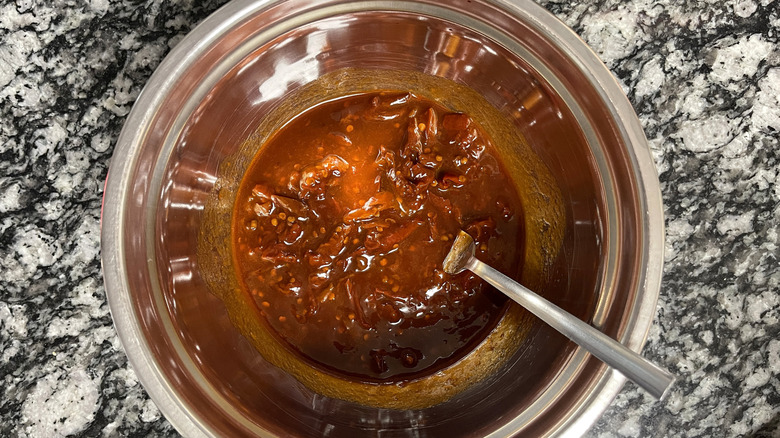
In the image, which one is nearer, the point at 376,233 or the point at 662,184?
the point at 376,233

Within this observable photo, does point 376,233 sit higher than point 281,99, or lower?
lower

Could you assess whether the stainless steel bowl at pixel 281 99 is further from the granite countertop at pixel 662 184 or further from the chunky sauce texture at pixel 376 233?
the granite countertop at pixel 662 184

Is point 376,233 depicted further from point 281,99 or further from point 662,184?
point 662,184

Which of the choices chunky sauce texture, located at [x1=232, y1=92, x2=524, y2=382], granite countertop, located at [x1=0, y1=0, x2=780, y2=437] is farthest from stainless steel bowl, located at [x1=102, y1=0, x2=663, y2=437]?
granite countertop, located at [x1=0, y1=0, x2=780, y2=437]

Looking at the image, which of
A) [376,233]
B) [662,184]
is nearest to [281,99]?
[376,233]

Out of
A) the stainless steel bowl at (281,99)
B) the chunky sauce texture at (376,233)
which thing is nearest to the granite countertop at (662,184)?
the stainless steel bowl at (281,99)
